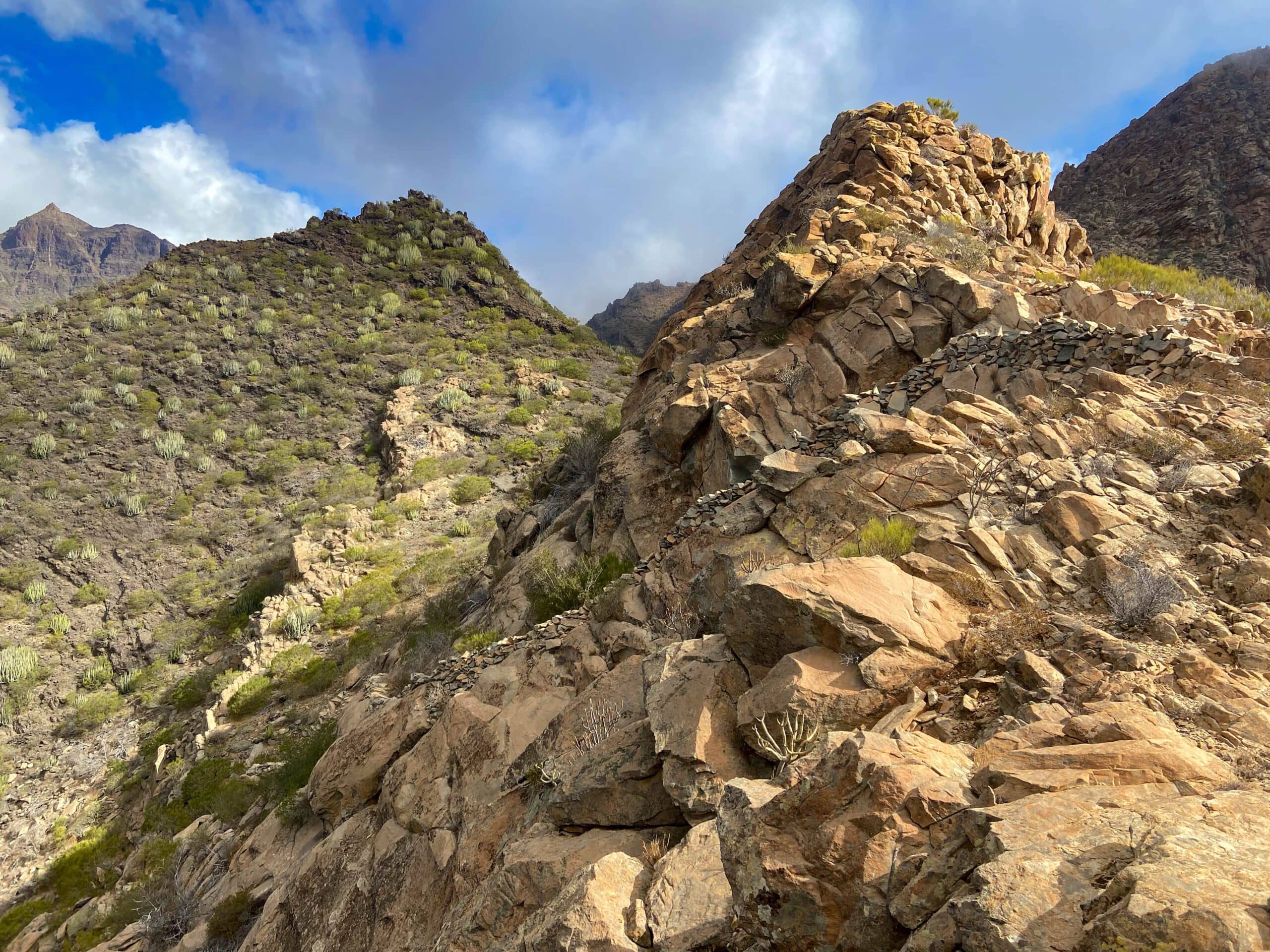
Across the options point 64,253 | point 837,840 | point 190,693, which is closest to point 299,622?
point 190,693

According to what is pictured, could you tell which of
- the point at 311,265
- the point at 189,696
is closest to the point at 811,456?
the point at 189,696

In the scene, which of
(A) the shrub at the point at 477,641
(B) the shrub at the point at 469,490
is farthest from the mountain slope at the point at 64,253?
(A) the shrub at the point at 477,641

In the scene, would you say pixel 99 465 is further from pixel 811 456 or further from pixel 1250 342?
pixel 1250 342

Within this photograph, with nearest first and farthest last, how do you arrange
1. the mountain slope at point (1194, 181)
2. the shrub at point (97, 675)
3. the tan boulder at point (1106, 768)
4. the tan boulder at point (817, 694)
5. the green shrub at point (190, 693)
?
1. the tan boulder at point (1106, 768)
2. the tan boulder at point (817, 694)
3. the green shrub at point (190, 693)
4. the shrub at point (97, 675)
5. the mountain slope at point (1194, 181)

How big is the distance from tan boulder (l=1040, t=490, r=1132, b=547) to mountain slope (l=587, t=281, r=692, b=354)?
4216 cm

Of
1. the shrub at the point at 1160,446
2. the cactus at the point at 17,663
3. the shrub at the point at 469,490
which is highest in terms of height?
the shrub at the point at 469,490

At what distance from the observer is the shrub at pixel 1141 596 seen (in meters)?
4.25

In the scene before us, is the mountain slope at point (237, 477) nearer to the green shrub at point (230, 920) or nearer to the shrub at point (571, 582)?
the shrub at point (571, 582)

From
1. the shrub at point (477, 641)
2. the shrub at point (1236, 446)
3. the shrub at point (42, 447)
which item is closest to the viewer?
the shrub at point (1236, 446)

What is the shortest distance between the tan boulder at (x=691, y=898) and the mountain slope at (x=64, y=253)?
121 meters

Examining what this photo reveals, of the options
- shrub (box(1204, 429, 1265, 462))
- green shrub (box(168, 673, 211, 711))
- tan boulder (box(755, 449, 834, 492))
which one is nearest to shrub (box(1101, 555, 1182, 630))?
shrub (box(1204, 429, 1265, 462))

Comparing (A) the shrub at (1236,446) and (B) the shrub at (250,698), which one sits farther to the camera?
(B) the shrub at (250,698)

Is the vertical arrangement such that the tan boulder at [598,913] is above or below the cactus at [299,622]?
below

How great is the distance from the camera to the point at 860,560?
5.06 m
